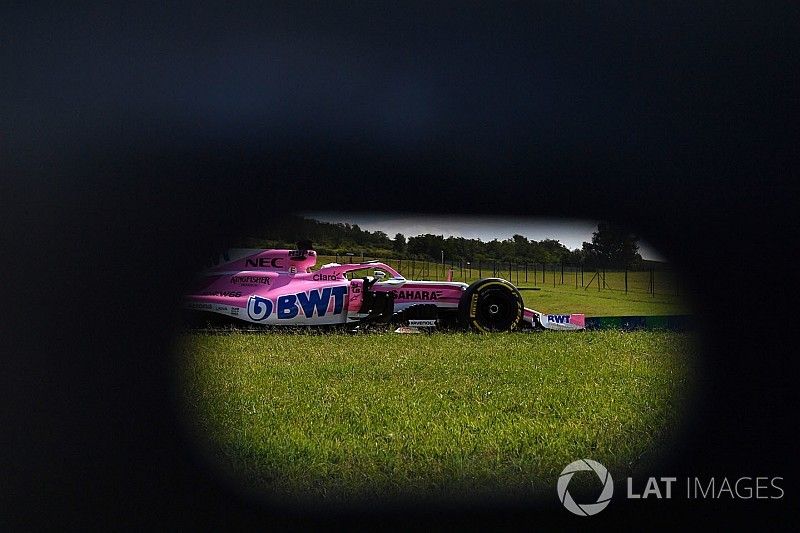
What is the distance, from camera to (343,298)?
8.96ft

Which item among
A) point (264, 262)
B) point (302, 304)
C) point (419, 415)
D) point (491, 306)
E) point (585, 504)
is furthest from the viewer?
point (302, 304)

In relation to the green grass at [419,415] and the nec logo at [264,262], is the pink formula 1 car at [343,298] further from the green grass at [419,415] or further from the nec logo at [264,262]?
the green grass at [419,415]

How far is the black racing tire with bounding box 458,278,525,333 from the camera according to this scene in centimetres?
219

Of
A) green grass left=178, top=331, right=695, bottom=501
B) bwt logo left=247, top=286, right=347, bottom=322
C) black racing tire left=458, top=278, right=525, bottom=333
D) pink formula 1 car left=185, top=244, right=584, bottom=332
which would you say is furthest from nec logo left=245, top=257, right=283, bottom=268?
black racing tire left=458, top=278, right=525, bottom=333

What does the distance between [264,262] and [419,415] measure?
58 cm

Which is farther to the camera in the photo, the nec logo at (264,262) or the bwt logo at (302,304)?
the bwt logo at (302,304)

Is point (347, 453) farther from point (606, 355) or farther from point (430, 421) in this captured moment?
point (606, 355)

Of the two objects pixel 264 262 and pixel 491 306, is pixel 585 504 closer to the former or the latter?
pixel 264 262

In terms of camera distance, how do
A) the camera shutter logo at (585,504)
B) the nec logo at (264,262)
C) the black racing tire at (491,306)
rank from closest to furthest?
the camera shutter logo at (585,504), the nec logo at (264,262), the black racing tire at (491,306)

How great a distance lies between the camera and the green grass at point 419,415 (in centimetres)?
133

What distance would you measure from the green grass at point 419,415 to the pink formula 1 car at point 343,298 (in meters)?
0.11

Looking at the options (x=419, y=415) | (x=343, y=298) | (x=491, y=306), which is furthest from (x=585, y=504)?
(x=343, y=298)

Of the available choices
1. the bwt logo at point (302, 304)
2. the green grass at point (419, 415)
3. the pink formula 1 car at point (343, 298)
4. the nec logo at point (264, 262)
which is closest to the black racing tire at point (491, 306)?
the pink formula 1 car at point (343, 298)

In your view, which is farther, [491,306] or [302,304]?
[302,304]
